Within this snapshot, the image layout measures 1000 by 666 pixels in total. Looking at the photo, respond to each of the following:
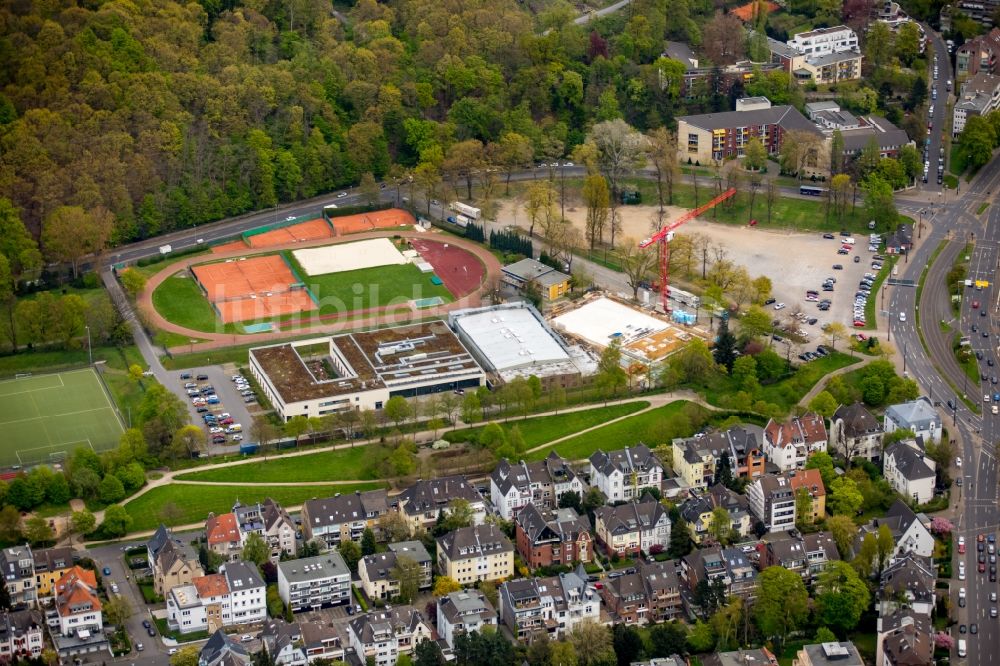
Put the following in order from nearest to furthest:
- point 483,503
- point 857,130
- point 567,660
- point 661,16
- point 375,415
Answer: point 567,660
point 483,503
point 375,415
point 857,130
point 661,16

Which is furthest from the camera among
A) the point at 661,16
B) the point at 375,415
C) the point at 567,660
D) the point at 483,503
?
the point at 661,16

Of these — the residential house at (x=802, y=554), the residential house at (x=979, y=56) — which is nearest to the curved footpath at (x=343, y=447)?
the residential house at (x=802, y=554)

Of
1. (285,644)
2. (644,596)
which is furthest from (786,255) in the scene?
(285,644)

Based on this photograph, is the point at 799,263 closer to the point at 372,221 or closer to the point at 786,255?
the point at 786,255

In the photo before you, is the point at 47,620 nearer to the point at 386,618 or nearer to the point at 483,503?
the point at 386,618

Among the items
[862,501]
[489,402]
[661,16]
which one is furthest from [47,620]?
[661,16]
